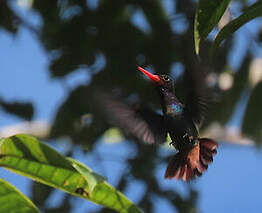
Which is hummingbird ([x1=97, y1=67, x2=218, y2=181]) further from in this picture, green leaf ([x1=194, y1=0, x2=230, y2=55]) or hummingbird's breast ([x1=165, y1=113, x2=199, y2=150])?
green leaf ([x1=194, y1=0, x2=230, y2=55])

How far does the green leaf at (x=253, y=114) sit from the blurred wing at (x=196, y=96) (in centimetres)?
163

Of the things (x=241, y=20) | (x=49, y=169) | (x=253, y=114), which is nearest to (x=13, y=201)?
(x=49, y=169)

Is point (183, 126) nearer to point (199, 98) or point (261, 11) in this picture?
point (199, 98)

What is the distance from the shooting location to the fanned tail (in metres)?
1.83

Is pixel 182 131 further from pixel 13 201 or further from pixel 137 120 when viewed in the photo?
pixel 13 201

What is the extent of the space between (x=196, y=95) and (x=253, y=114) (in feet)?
5.69

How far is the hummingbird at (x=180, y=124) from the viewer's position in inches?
73.9

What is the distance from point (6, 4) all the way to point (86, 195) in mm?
2400

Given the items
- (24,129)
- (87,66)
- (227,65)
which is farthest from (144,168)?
(24,129)

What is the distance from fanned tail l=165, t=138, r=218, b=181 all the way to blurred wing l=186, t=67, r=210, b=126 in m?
0.14

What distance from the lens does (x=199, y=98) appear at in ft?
6.63

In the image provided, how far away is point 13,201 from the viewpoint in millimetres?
1709

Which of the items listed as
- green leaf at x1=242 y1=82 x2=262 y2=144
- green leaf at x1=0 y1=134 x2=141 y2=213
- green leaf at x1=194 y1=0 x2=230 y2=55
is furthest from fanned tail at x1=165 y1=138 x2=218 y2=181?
green leaf at x1=242 y1=82 x2=262 y2=144

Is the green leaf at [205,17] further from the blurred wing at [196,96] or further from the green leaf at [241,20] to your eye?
the blurred wing at [196,96]
